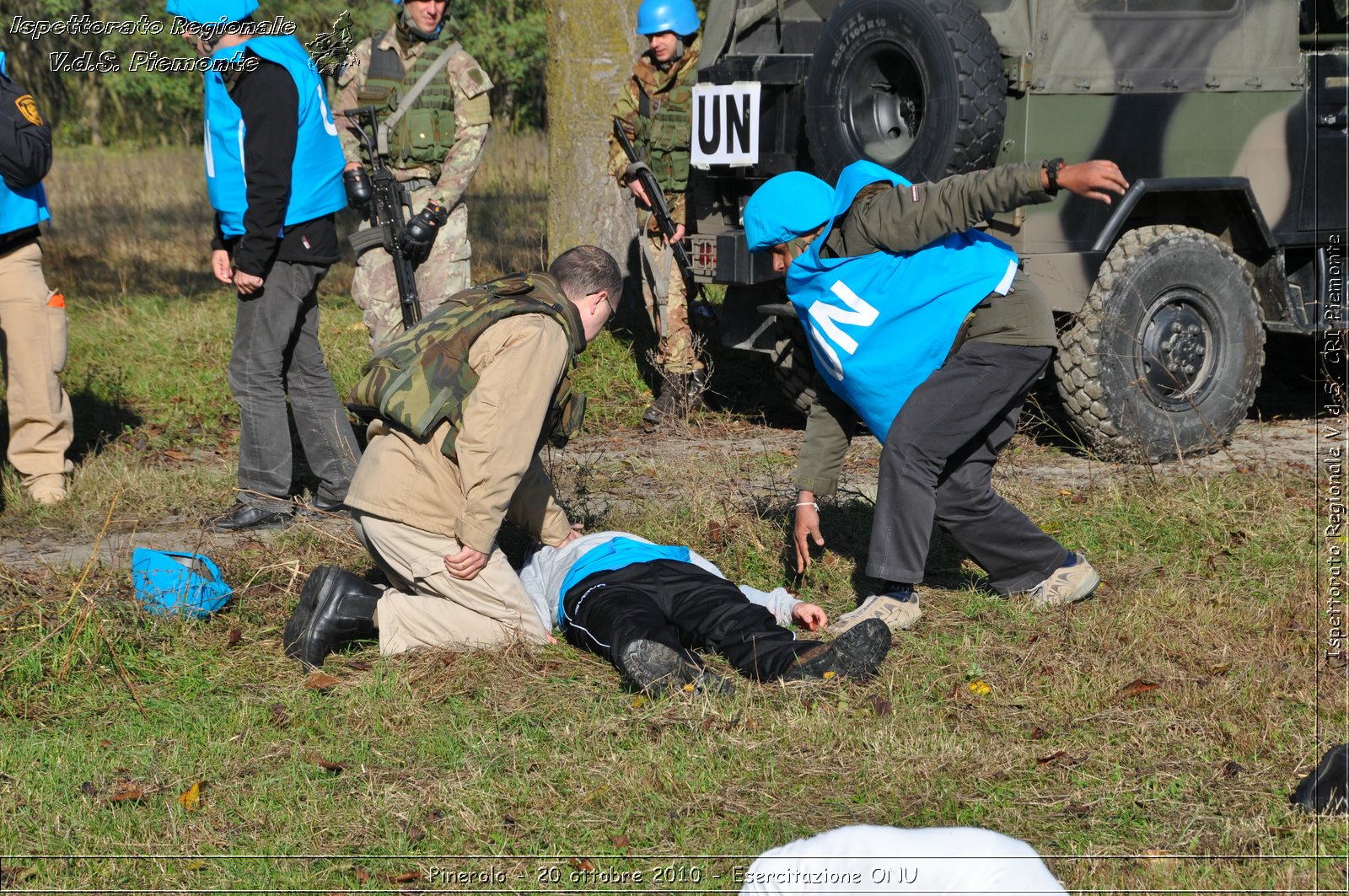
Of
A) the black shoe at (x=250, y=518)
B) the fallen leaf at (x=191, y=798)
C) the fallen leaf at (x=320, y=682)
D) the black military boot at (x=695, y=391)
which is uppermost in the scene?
the black military boot at (x=695, y=391)

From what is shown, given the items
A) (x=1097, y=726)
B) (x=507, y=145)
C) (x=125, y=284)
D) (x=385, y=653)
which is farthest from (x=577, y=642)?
(x=507, y=145)

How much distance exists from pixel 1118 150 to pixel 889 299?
2.63 m

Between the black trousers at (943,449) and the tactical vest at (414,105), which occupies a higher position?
the tactical vest at (414,105)

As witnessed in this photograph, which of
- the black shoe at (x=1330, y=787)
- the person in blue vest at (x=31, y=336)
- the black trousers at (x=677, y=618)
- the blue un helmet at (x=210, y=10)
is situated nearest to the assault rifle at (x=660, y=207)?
the blue un helmet at (x=210, y=10)

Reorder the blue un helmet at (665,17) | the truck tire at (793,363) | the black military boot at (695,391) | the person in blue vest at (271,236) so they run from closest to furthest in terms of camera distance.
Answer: the person in blue vest at (271,236) → the truck tire at (793,363) → the blue un helmet at (665,17) → the black military boot at (695,391)

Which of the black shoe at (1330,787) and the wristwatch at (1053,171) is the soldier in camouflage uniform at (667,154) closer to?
the wristwatch at (1053,171)

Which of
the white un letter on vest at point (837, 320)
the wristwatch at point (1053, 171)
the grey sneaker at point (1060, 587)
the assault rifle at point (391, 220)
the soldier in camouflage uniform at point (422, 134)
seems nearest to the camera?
the wristwatch at point (1053, 171)

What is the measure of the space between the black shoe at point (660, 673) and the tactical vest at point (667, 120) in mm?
4407

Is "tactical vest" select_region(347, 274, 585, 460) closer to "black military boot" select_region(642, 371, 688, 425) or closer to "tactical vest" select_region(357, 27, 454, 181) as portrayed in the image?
"tactical vest" select_region(357, 27, 454, 181)

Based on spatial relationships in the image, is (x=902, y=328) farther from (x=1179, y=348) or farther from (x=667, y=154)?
(x=667, y=154)

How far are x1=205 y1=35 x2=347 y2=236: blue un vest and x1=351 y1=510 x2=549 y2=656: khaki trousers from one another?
2063 millimetres

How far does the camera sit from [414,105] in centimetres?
690

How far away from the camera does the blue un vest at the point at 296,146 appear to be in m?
5.64

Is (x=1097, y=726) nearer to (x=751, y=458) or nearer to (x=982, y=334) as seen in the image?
(x=982, y=334)
